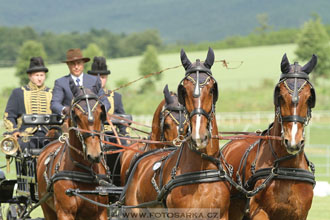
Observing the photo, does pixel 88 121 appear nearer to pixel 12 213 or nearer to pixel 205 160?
pixel 205 160

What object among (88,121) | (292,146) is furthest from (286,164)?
(88,121)

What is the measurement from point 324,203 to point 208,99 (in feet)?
29.7

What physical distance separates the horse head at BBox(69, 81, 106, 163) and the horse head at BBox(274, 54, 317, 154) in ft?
6.32

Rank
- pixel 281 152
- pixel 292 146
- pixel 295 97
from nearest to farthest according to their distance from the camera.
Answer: pixel 292 146 → pixel 295 97 → pixel 281 152

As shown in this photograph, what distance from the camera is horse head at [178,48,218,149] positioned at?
569 centimetres

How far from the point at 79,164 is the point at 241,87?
175 ft

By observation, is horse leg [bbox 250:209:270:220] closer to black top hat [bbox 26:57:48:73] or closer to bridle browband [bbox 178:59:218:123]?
bridle browband [bbox 178:59:218:123]

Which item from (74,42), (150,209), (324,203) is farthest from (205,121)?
(74,42)

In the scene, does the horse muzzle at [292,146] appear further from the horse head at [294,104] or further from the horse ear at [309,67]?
the horse ear at [309,67]

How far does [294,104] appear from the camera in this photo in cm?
606

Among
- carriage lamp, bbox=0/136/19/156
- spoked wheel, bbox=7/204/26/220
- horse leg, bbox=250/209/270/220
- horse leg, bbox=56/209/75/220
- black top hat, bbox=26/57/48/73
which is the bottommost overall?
spoked wheel, bbox=7/204/26/220

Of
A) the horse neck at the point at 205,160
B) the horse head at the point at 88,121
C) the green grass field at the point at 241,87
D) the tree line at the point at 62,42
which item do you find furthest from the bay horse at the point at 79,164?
the tree line at the point at 62,42

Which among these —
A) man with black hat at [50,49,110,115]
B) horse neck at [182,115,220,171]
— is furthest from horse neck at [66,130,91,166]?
horse neck at [182,115,220,171]

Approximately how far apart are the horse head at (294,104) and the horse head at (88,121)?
193 centimetres
